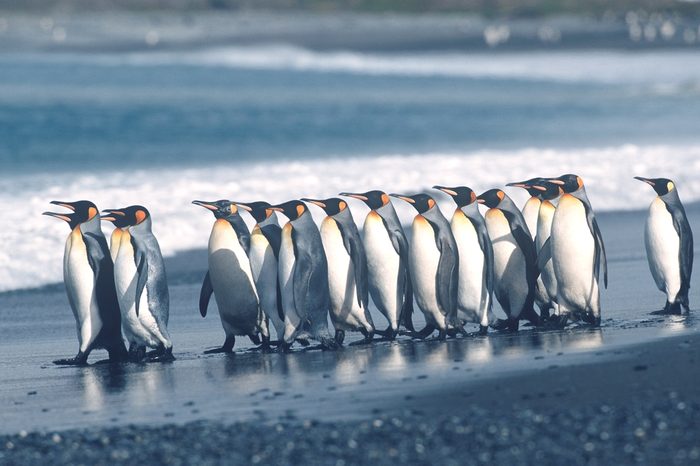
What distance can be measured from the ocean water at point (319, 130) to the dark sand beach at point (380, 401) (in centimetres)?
366

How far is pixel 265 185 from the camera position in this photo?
16719 mm

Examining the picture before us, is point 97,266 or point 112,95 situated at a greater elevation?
point 112,95

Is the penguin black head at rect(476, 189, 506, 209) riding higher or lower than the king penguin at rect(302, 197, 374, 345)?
higher

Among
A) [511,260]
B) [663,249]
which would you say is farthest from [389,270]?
[663,249]

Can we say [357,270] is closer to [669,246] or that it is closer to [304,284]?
[304,284]

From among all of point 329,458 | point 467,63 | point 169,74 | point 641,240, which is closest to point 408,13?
point 467,63

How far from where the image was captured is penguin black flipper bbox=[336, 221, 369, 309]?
A: 8570 mm

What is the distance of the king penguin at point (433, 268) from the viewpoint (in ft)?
27.9

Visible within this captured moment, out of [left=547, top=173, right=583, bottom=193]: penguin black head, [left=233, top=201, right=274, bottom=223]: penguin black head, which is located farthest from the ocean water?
[left=547, top=173, right=583, bottom=193]: penguin black head

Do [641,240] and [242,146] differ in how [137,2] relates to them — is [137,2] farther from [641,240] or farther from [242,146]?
[641,240]

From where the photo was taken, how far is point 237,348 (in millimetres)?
8445

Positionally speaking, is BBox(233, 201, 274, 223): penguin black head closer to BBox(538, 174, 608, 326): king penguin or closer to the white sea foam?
BBox(538, 174, 608, 326): king penguin

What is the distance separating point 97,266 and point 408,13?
97.6 metres

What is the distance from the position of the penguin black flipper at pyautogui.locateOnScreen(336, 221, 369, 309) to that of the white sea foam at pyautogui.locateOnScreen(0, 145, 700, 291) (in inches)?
129
